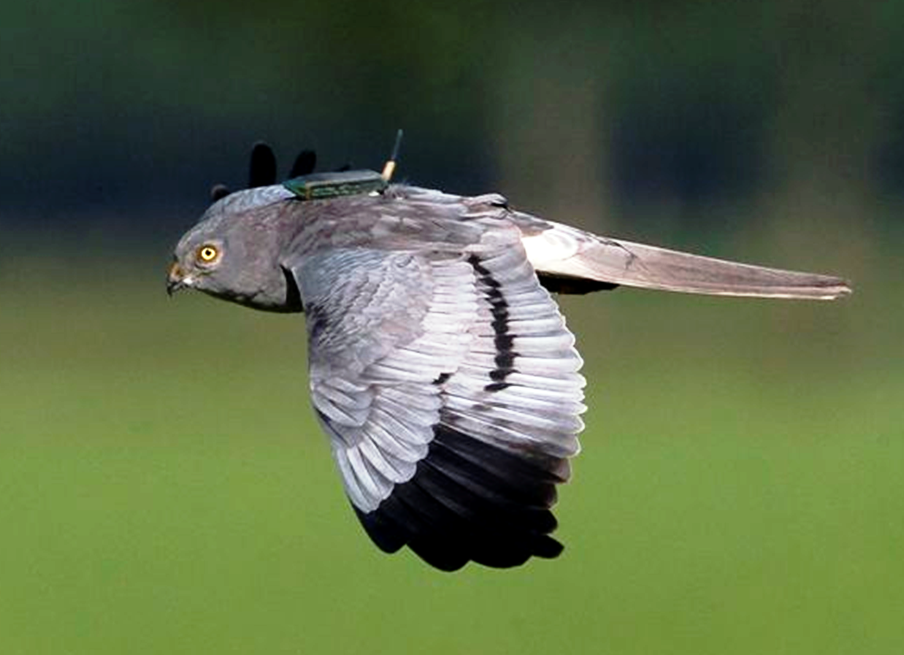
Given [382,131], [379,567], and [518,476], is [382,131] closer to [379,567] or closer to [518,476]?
[379,567]

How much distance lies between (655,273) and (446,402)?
1.96m

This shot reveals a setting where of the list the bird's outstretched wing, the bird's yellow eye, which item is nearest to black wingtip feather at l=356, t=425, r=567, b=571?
the bird's outstretched wing

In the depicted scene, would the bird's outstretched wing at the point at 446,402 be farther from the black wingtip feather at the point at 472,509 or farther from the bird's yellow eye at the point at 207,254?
the bird's yellow eye at the point at 207,254

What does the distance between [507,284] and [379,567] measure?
9.03m

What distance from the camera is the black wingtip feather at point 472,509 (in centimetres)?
1030

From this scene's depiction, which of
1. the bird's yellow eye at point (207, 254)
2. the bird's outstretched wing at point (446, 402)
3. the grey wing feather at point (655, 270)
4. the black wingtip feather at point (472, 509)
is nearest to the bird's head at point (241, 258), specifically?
the bird's yellow eye at point (207, 254)

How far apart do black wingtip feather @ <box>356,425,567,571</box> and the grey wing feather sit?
1772 millimetres

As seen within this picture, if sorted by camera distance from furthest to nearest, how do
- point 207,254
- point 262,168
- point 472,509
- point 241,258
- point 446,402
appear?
1. point 262,168
2. point 207,254
3. point 241,258
4. point 446,402
5. point 472,509

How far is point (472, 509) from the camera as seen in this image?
10.4 meters

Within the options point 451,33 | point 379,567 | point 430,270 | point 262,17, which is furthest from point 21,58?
point 430,270

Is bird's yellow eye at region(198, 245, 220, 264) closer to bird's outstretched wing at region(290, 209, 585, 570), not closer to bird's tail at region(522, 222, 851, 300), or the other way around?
bird's outstretched wing at region(290, 209, 585, 570)

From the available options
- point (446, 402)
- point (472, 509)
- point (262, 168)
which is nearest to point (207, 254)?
point (262, 168)

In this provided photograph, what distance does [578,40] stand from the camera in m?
32.6

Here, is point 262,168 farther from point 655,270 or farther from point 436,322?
point 436,322
